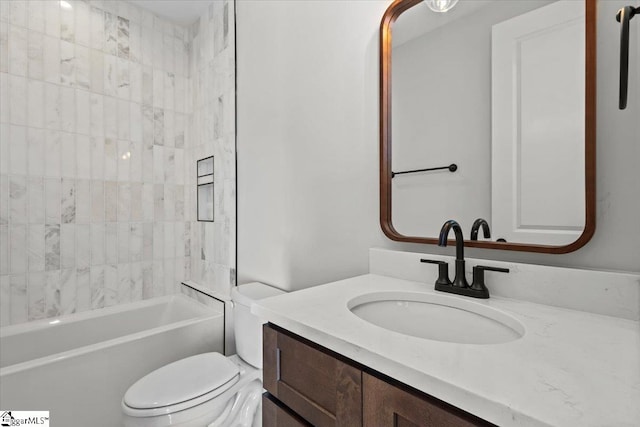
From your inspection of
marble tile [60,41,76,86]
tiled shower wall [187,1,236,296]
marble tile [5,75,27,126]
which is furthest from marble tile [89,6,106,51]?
tiled shower wall [187,1,236,296]

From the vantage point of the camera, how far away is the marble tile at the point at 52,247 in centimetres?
186

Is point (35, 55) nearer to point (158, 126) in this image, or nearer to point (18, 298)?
point (158, 126)

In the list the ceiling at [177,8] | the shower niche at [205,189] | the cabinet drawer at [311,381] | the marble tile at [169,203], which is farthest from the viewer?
the marble tile at [169,203]

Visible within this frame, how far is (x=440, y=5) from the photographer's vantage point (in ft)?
3.34

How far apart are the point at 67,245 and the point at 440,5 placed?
2354 millimetres

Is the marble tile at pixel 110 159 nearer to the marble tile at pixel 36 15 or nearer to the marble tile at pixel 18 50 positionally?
the marble tile at pixel 18 50

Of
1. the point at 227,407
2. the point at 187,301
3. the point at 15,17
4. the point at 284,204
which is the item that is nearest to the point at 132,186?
the point at 187,301

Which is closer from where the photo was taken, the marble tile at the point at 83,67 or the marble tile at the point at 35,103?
the marble tile at the point at 35,103

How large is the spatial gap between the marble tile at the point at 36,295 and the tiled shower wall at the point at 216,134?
903 millimetres

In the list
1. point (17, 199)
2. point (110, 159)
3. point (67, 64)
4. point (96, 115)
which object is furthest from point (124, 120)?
point (17, 199)

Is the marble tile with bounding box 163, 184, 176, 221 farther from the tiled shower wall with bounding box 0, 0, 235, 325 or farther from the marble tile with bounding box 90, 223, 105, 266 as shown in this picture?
the marble tile with bounding box 90, 223, 105, 266

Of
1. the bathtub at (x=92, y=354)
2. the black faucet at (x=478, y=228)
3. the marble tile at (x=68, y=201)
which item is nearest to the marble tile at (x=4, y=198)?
the marble tile at (x=68, y=201)

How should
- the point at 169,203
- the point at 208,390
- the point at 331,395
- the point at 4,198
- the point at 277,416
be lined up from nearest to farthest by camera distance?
the point at 331,395 → the point at 277,416 → the point at 208,390 → the point at 4,198 → the point at 169,203

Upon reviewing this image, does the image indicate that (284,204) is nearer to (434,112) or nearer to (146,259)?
(434,112)
